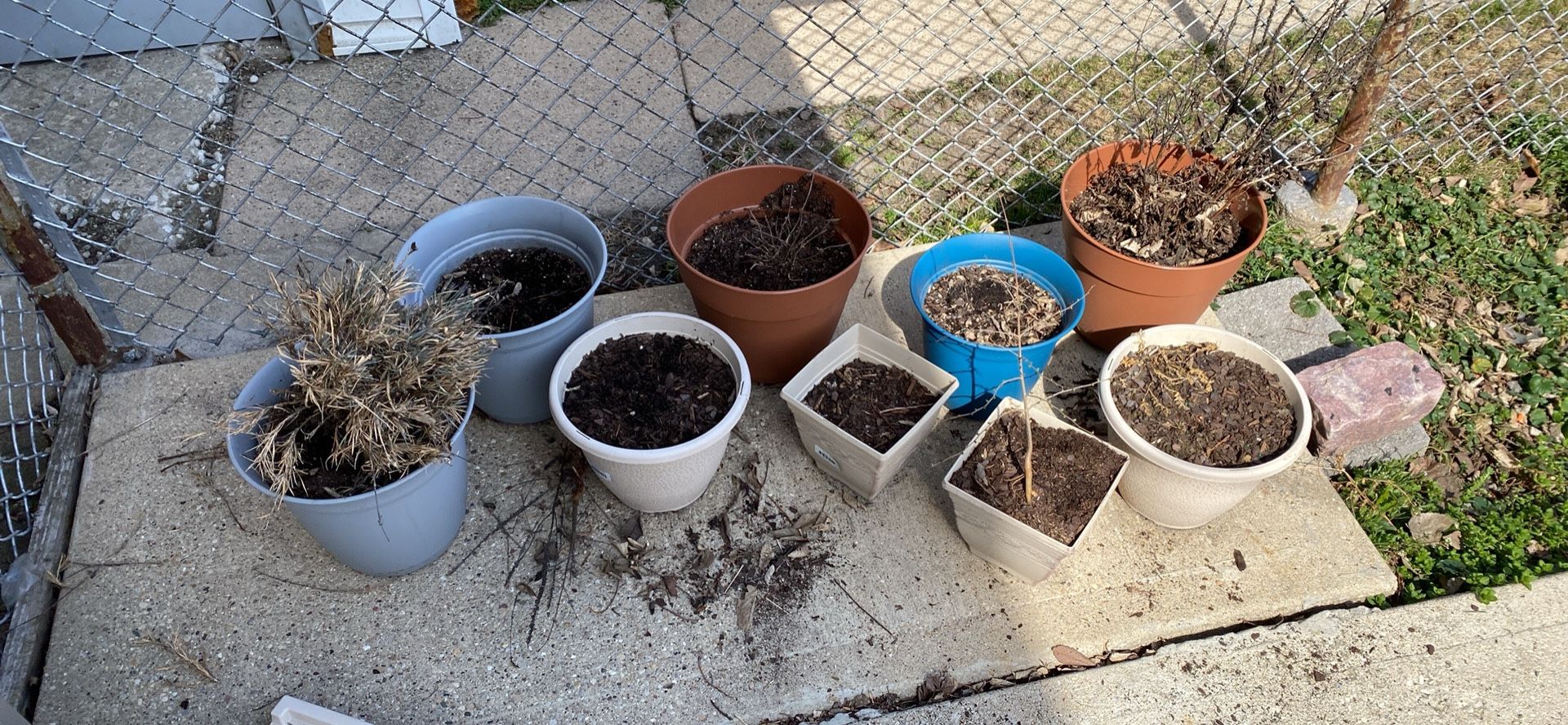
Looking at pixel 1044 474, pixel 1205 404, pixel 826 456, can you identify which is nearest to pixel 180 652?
pixel 826 456

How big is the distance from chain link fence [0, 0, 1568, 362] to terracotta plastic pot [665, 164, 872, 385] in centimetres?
51

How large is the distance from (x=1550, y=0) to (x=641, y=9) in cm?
387

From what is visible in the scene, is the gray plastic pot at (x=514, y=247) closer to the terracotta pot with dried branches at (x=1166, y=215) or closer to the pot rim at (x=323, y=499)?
the pot rim at (x=323, y=499)

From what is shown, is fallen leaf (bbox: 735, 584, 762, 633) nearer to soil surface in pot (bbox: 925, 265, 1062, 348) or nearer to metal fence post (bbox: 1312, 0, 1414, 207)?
soil surface in pot (bbox: 925, 265, 1062, 348)

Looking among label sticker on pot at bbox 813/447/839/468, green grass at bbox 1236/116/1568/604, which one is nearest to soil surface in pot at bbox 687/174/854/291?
label sticker on pot at bbox 813/447/839/468

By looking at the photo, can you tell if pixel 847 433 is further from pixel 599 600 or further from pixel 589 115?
pixel 589 115

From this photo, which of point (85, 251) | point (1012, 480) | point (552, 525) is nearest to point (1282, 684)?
point (1012, 480)

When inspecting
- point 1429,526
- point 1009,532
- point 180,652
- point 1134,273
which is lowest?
point 1429,526

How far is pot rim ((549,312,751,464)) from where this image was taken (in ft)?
7.14

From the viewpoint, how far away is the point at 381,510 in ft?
6.83

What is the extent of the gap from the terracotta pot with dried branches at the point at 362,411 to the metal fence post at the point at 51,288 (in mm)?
792

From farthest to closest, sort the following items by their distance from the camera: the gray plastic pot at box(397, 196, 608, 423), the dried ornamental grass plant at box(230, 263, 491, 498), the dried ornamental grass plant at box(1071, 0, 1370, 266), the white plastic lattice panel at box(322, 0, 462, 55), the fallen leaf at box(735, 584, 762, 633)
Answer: the white plastic lattice panel at box(322, 0, 462, 55), the dried ornamental grass plant at box(1071, 0, 1370, 266), the gray plastic pot at box(397, 196, 608, 423), the fallen leaf at box(735, 584, 762, 633), the dried ornamental grass plant at box(230, 263, 491, 498)

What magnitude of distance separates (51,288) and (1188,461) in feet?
9.72

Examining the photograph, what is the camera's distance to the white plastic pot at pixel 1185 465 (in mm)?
2246
